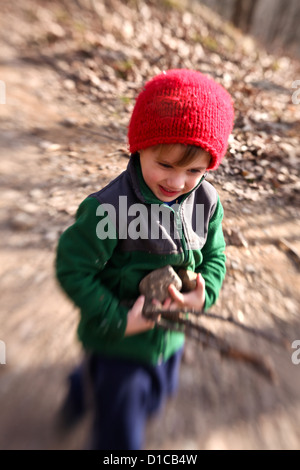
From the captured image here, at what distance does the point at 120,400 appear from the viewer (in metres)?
1.38

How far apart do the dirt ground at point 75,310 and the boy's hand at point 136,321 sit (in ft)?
2.94

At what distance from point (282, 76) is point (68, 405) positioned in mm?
7960

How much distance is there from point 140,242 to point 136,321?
38 cm

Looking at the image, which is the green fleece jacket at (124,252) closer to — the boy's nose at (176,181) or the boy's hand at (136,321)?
the boy's hand at (136,321)

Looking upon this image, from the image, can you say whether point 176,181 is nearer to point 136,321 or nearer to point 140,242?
point 140,242

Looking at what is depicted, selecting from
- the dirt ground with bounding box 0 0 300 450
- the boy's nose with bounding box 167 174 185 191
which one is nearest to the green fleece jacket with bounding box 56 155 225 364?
the boy's nose with bounding box 167 174 185 191

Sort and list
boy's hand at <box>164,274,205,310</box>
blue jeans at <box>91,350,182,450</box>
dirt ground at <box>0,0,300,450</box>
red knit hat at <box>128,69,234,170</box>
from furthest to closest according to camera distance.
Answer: dirt ground at <box>0,0,300,450</box>
boy's hand at <box>164,274,205,310</box>
blue jeans at <box>91,350,182,450</box>
red knit hat at <box>128,69,234,170</box>

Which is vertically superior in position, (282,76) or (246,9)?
(246,9)

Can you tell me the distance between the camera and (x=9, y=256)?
2592 mm

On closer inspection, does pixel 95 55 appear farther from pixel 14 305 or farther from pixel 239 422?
pixel 239 422

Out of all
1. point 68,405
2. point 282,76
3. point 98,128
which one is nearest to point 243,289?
point 68,405

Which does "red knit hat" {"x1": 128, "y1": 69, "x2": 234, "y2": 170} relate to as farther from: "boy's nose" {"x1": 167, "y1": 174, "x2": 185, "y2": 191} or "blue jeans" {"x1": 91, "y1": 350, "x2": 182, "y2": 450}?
"blue jeans" {"x1": 91, "y1": 350, "x2": 182, "y2": 450}

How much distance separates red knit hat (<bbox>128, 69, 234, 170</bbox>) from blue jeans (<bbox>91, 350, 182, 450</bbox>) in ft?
3.54

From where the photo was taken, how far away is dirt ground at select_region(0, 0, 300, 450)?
1.92m
